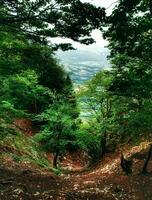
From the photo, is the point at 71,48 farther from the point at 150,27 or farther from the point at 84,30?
the point at 150,27

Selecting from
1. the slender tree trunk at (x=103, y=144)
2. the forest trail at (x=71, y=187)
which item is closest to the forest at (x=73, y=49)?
the forest trail at (x=71, y=187)

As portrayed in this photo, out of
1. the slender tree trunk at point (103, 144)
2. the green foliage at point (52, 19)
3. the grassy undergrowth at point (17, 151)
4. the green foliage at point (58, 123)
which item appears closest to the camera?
the green foliage at point (52, 19)

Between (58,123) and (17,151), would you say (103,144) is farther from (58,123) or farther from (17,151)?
(17,151)

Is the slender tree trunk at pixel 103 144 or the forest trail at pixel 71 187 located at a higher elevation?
the slender tree trunk at pixel 103 144

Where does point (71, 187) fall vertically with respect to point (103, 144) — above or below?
below

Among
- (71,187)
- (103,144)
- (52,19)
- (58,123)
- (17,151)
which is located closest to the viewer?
(52,19)

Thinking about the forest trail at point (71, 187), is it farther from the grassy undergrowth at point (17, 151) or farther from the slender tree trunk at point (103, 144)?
the slender tree trunk at point (103, 144)

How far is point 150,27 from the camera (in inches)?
621

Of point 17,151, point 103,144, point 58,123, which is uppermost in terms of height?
point 58,123

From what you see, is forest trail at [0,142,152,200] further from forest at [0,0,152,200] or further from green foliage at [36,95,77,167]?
green foliage at [36,95,77,167]

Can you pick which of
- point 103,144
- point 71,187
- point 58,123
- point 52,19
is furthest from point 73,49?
point 103,144

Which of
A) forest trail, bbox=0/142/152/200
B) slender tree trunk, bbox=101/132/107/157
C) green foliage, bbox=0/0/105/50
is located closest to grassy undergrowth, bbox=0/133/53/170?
forest trail, bbox=0/142/152/200

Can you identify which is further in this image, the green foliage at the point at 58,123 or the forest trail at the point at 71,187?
the green foliage at the point at 58,123

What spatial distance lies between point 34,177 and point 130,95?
6432 millimetres
